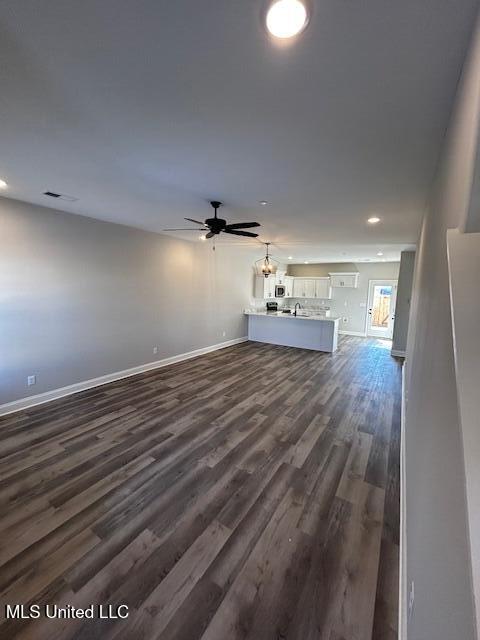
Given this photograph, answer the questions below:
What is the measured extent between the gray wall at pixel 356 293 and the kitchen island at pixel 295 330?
2989 millimetres

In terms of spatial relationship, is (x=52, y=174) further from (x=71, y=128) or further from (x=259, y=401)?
(x=259, y=401)

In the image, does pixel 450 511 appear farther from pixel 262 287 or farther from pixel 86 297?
pixel 262 287

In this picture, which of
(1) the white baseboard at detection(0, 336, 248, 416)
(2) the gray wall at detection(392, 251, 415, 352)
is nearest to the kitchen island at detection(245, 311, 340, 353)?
(2) the gray wall at detection(392, 251, 415, 352)


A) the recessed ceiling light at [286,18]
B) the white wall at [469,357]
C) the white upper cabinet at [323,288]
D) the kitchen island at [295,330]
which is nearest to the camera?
the white wall at [469,357]

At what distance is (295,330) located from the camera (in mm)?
7543

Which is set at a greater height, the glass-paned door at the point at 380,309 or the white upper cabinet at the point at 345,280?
the white upper cabinet at the point at 345,280

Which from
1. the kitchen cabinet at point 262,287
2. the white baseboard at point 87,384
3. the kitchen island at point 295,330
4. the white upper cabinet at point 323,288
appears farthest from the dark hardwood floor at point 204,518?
the white upper cabinet at point 323,288

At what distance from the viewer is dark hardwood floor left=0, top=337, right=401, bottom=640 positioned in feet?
4.50

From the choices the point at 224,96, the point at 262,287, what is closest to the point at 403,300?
the point at 262,287

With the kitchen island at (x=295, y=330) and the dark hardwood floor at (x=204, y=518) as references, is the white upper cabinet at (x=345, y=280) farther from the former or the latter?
the dark hardwood floor at (x=204, y=518)

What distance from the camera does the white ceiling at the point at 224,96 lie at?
3.56 ft

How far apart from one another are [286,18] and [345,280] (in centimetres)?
969

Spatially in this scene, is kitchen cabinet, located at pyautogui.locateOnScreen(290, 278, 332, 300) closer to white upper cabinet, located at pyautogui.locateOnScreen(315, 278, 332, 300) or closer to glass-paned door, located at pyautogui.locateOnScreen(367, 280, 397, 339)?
white upper cabinet, located at pyautogui.locateOnScreen(315, 278, 332, 300)

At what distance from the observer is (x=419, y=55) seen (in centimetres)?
122
